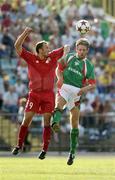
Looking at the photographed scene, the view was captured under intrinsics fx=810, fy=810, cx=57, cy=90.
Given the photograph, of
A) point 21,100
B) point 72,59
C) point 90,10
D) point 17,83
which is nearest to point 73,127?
point 72,59

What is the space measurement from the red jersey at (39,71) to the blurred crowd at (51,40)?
319 inches

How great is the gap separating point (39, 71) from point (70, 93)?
73cm

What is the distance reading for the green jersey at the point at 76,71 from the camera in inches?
594

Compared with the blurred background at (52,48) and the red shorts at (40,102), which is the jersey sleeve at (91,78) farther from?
the blurred background at (52,48)

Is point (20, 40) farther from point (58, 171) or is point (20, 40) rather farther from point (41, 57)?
point (58, 171)

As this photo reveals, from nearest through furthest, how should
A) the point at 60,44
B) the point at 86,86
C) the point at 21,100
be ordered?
1. the point at 86,86
2. the point at 21,100
3. the point at 60,44

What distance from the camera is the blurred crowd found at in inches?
958

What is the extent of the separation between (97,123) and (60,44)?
404 cm

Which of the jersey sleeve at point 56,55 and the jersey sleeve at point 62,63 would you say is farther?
the jersey sleeve at point 56,55

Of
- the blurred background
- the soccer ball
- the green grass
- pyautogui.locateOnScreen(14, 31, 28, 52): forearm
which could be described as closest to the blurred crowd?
the blurred background

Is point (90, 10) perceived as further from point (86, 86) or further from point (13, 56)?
point (86, 86)

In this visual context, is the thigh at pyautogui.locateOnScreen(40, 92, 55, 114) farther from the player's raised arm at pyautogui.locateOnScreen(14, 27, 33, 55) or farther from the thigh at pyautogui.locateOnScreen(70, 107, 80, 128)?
the player's raised arm at pyautogui.locateOnScreen(14, 27, 33, 55)

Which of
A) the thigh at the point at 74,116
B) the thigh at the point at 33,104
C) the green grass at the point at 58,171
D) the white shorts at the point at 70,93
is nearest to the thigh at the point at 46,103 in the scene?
the thigh at the point at 33,104

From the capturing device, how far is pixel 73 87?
15078 millimetres
